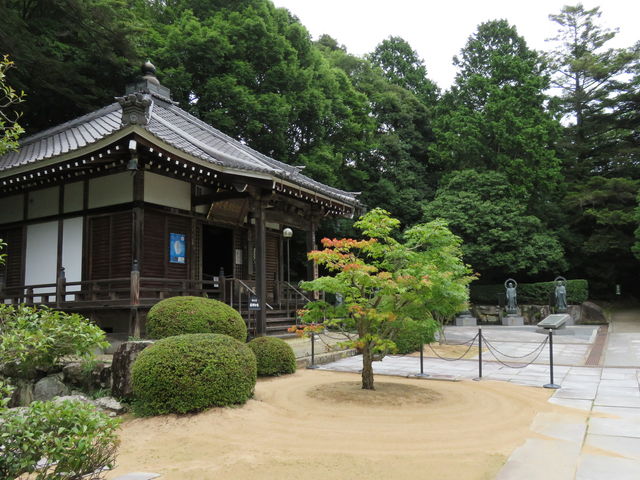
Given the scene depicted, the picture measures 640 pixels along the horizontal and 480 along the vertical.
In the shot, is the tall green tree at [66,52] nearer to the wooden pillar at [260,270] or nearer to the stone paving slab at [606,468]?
the wooden pillar at [260,270]

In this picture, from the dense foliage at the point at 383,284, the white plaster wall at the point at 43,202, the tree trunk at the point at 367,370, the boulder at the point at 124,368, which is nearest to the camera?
the boulder at the point at 124,368

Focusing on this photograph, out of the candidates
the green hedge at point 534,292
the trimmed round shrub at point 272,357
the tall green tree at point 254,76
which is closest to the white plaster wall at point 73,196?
the trimmed round shrub at point 272,357

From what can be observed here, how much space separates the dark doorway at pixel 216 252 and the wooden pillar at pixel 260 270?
10.8 feet

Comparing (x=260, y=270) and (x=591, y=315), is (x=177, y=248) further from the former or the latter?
(x=591, y=315)

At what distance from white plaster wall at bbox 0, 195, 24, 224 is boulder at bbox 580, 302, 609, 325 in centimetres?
2683

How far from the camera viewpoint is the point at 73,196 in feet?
39.6

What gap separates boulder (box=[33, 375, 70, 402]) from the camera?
292 inches

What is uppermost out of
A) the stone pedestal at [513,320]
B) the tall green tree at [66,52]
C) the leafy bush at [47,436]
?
the tall green tree at [66,52]

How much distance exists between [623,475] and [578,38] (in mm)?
36184

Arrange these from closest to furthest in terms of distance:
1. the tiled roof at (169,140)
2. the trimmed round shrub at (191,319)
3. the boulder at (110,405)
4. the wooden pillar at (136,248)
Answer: the boulder at (110,405), the trimmed round shrub at (191,319), the wooden pillar at (136,248), the tiled roof at (169,140)

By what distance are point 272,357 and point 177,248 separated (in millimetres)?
4777

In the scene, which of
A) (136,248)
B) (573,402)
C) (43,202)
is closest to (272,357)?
(136,248)

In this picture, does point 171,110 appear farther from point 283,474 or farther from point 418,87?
point 418,87

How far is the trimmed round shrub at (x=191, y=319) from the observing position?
8.06 metres
